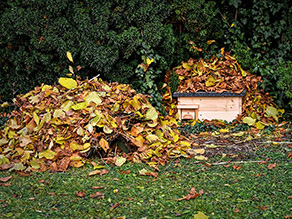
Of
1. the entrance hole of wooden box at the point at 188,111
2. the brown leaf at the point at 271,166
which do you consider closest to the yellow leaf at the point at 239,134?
the entrance hole of wooden box at the point at 188,111

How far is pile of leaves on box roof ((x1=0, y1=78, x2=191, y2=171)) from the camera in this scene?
3502mm

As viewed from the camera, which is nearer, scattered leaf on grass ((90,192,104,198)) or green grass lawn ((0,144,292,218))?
green grass lawn ((0,144,292,218))

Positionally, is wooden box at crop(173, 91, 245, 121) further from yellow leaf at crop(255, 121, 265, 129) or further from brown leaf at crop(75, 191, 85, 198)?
brown leaf at crop(75, 191, 85, 198)

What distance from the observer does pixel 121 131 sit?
3.64m

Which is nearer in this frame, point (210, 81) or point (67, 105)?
point (67, 105)

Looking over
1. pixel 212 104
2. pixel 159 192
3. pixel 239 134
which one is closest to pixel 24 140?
pixel 159 192

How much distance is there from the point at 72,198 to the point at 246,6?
428 cm

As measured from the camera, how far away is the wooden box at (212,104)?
510 centimetres

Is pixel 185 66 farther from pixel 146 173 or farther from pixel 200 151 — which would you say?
pixel 146 173

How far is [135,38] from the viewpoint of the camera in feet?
16.1

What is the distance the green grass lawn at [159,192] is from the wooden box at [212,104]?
5.18 feet

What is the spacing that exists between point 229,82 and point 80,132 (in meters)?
2.67

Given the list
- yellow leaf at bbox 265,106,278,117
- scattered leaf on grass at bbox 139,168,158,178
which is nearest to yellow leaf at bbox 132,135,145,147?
scattered leaf on grass at bbox 139,168,158,178

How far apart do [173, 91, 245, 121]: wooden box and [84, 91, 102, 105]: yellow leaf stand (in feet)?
5.69
